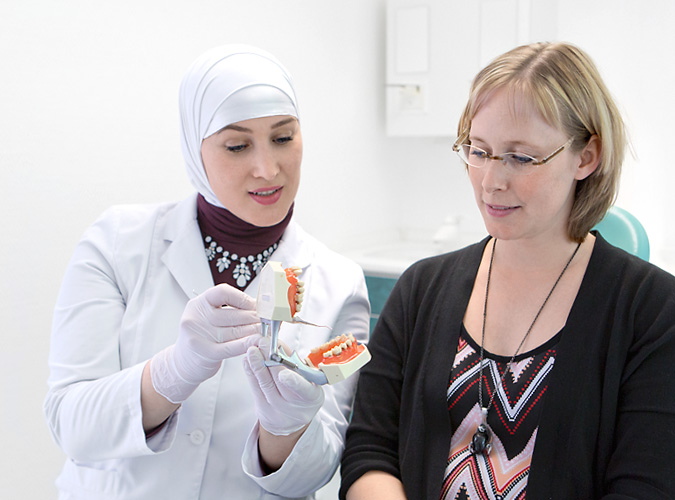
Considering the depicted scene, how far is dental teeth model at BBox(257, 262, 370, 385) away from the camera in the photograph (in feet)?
3.24

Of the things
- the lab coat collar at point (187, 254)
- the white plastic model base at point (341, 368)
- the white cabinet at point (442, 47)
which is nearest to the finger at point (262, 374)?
the white plastic model base at point (341, 368)

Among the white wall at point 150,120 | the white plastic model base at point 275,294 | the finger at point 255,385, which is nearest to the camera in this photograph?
the white plastic model base at point 275,294

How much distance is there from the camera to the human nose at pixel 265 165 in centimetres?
129

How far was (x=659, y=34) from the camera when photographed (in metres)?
2.71

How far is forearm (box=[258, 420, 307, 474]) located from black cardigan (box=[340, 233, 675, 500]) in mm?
128

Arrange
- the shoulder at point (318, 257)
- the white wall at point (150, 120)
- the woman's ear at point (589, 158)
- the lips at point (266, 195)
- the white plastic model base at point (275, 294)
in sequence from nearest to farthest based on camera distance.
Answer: the white plastic model base at point (275, 294) < the woman's ear at point (589, 158) < the lips at point (266, 195) < the shoulder at point (318, 257) < the white wall at point (150, 120)

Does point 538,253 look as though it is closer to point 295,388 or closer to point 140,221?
point 295,388

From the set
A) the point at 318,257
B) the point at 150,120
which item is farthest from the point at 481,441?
the point at 150,120

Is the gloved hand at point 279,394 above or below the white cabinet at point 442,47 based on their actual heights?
below

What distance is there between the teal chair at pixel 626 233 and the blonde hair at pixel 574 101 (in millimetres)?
343

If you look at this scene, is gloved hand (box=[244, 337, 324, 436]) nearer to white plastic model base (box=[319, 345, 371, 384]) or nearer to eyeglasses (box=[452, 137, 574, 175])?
white plastic model base (box=[319, 345, 371, 384])

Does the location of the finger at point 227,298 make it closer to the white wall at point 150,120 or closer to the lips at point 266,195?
the lips at point 266,195

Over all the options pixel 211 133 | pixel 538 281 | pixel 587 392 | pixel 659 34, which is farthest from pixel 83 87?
pixel 659 34

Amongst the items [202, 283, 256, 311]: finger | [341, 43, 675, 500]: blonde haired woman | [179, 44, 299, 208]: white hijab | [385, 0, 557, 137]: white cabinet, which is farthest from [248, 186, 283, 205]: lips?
[385, 0, 557, 137]: white cabinet
